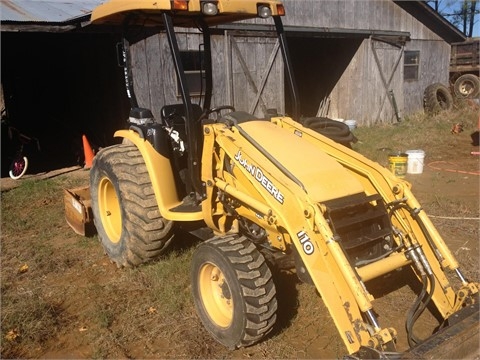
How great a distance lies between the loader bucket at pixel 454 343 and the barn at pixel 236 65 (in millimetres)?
7662

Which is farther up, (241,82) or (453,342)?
(241,82)

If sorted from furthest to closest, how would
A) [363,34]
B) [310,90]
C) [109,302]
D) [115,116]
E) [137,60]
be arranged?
1. [310,90]
2. [363,34]
3. [115,116]
4. [137,60]
5. [109,302]

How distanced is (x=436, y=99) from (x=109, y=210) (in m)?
13.4

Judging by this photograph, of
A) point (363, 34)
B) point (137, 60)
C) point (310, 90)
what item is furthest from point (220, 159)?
point (310, 90)

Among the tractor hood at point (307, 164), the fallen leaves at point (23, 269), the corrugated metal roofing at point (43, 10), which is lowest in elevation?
the fallen leaves at point (23, 269)

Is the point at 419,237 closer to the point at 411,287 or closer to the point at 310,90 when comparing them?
the point at 411,287

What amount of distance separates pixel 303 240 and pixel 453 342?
0.98m

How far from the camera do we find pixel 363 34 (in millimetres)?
13453

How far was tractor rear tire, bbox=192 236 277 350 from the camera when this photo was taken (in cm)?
297

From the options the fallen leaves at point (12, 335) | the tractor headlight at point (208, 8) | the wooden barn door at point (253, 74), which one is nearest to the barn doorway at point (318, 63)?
the wooden barn door at point (253, 74)

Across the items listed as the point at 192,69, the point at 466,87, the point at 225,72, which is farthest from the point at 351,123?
the point at 466,87

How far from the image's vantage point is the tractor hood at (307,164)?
10.1 ft

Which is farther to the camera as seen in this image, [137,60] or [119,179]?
[137,60]

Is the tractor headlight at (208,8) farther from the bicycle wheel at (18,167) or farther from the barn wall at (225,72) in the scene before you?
the bicycle wheel at (18,167)
